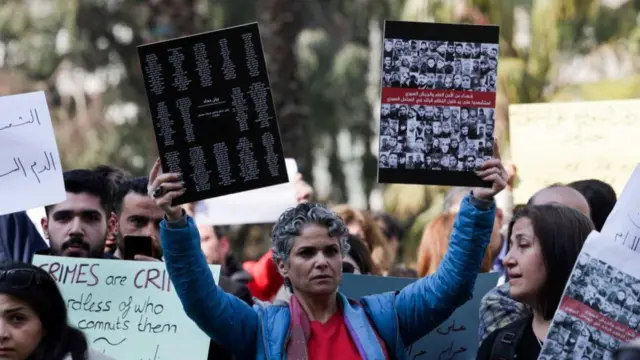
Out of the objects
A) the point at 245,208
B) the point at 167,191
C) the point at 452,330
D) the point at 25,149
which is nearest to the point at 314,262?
the point at 167,191

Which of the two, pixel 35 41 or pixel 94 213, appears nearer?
pixel 94 213

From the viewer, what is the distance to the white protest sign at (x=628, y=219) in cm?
602

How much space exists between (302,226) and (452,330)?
979 mm

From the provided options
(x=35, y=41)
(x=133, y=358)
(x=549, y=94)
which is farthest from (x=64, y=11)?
(x=133, y=358)

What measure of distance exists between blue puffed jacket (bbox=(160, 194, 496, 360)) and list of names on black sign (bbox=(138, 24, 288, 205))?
0.24 meters

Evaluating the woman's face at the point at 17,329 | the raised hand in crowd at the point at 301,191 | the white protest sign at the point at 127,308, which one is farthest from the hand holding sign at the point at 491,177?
the raised hand in crowd at the point at 301,191

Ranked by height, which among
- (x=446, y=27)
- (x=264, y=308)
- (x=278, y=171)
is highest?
(x=446, y=27)

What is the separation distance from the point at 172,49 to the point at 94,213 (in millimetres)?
1352

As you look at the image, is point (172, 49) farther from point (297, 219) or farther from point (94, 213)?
point (94, 213)

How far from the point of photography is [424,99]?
20.2ft

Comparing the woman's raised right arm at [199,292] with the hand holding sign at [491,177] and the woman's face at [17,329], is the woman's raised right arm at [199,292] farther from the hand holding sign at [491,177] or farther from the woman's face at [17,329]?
the hand holding sign at [491,177]

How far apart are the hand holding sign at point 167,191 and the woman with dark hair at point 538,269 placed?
1.22 m

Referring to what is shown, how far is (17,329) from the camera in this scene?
588cm

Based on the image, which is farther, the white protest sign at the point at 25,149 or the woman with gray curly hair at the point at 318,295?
the white protest sign at the point at 25,149
